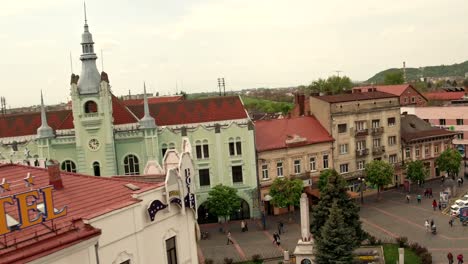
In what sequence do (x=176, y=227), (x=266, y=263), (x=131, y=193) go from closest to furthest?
1. (x=131, y=193)
2. (x=176, y=227)
3. (x=266, y=263)

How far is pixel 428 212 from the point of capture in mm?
54250

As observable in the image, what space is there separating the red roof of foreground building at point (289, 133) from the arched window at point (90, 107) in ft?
58.2

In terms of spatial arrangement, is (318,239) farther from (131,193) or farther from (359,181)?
(359,181)

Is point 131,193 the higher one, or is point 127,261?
point 131,193

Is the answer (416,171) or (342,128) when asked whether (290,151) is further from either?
(416,171)

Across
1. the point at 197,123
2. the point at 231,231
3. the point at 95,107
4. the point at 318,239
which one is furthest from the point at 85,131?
the point at 318,239

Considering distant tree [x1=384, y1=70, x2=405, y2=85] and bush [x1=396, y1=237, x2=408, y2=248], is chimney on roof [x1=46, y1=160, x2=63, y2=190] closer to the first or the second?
bush [x1=396, y1=237, x2=408, y2=248]

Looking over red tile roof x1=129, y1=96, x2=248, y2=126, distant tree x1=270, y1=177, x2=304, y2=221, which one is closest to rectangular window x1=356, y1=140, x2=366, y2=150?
distant tree x1=270, y1=177, x2=304, y2=221

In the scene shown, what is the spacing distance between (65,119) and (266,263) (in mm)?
28225

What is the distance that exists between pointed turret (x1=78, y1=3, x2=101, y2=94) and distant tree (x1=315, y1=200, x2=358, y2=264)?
29.0 metres

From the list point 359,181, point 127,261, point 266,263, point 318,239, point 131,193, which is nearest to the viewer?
point 127,261

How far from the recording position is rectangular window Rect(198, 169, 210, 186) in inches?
2208

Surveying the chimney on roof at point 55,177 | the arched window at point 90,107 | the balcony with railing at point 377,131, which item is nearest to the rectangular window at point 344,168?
the balcony with railing at point 377,131

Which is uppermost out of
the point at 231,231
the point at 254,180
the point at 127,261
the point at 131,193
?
the point at 131,193
